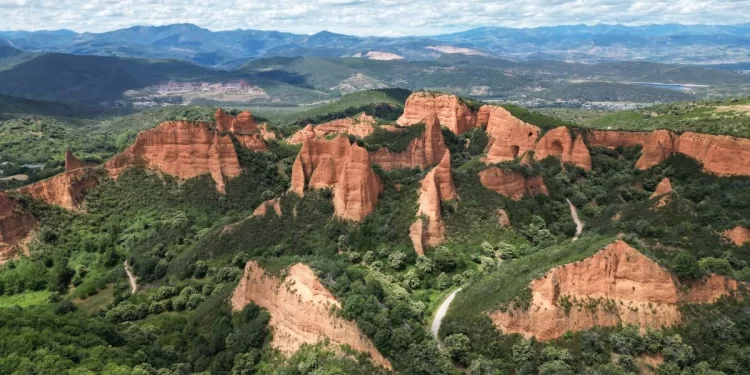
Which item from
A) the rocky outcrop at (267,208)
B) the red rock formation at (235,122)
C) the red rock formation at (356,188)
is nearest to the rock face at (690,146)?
the red rock formation at (356,188)

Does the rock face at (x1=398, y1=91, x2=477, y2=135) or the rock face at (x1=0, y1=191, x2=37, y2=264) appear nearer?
the rock face at (x1=0, y1=191, x2=37, y2=264)

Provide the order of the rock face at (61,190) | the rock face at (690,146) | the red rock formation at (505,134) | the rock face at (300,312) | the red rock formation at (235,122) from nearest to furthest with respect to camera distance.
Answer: the rock face at (300,312) < the rock face at (61,190) < the rock face at (690,146) < the red rock formation at (505,134) < the red rock formation at (235,122)

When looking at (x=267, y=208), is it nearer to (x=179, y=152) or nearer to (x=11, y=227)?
(x=179, y=152)

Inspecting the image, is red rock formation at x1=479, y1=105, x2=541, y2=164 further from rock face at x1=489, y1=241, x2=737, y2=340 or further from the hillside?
rock face at x1=489, y1=241, x2=737, y2=340

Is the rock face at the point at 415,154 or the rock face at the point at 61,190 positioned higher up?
the rock face at the point at 61,190

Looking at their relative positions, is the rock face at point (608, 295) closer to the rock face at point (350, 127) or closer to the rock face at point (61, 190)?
the rock face at point (61, 190)

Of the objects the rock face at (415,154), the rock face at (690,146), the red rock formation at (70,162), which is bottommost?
the rock face at (415,154)

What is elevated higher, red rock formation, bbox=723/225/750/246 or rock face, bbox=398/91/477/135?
rock face, bbox=398/91/477/135

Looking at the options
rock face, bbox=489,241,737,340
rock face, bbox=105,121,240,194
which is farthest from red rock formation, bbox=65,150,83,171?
rock face, bbox=489,241,737,340
